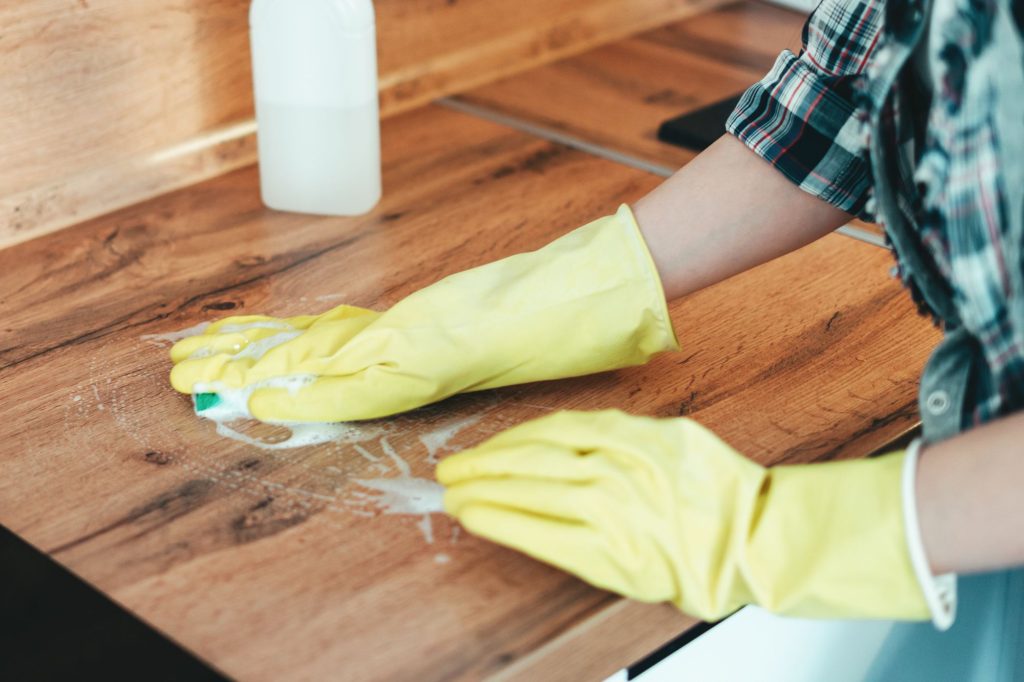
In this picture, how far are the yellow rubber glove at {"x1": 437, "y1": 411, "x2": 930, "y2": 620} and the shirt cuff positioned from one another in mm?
307

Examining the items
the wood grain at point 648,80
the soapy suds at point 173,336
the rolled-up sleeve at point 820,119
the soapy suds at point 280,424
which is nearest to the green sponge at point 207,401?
the soapy suds at point 280,424

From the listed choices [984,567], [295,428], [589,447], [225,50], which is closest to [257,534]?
[295,428]

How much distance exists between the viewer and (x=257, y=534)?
858 millimetres

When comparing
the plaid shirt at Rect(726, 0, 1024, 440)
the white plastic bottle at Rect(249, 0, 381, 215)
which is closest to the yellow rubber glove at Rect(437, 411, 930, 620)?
the plaid shirt at Rect(726, 0, 1024, 440)

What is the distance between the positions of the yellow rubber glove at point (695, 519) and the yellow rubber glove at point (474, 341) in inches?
6.6

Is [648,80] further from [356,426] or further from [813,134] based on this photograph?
[356,426]

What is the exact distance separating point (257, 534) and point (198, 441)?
143 mm

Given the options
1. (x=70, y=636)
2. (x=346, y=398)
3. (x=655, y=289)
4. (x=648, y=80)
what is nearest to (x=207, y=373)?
(x=346, y=398)

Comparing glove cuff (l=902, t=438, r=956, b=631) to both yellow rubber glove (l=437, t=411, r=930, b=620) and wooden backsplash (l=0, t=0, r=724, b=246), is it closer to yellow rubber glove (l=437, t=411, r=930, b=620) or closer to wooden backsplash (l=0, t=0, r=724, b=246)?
yellow rubber glove (l=437, t=411, r=930, b=620)

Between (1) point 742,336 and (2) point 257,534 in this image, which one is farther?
(1) point 742,336

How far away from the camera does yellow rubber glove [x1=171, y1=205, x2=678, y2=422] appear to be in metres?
0.97

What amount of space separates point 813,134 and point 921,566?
0.42 meters

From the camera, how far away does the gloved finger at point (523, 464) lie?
80 centimetres

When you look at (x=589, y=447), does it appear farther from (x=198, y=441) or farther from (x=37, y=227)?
(x=37, y=227)
